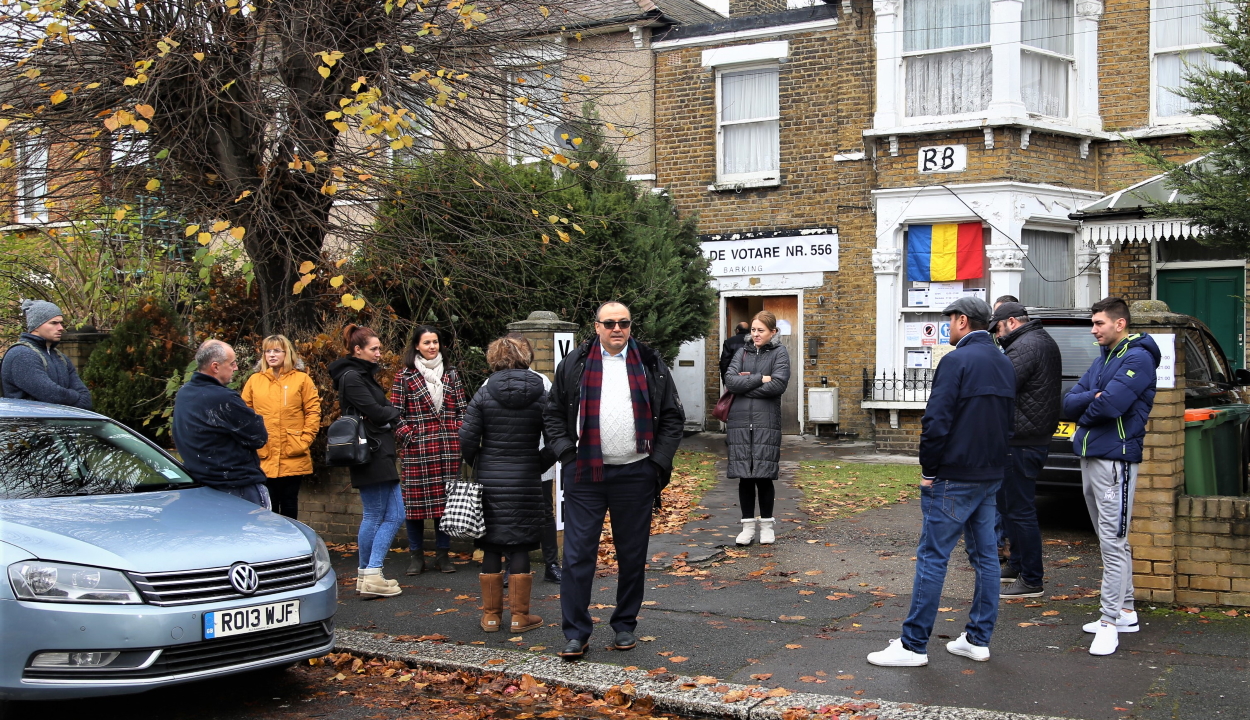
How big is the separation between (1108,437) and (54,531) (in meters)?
5.49

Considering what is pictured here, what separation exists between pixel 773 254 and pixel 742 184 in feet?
4.19

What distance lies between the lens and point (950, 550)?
5.52 metres

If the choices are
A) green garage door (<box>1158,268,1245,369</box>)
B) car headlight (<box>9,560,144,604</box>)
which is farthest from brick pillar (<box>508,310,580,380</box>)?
green garage door (<box>1158,268,1245,369</box>)

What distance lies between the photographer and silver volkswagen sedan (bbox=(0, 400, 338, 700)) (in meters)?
4.73

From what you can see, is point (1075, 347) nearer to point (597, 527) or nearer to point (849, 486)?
point (849, 486)

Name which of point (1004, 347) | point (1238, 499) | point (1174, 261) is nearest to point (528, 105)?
point (1004, 347)

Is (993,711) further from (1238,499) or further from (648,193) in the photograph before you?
(648,193)

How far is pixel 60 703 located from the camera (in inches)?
213

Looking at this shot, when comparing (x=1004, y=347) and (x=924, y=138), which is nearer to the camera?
(x=1004, y=347)

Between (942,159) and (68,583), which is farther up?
(942,159)

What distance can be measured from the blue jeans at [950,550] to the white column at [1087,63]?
39.9ft

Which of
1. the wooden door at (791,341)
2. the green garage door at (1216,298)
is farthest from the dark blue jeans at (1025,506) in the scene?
the wooden door at (791,341)

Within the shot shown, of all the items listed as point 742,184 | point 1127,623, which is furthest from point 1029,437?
point 742,184

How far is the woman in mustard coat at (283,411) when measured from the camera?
25.6 ft
